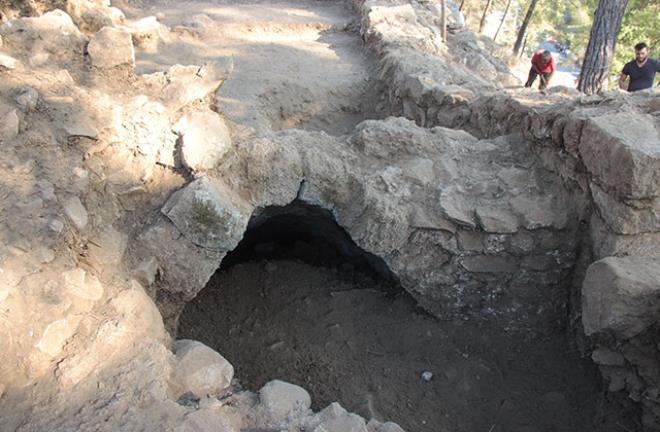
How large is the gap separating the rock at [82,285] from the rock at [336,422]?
4.39 feet

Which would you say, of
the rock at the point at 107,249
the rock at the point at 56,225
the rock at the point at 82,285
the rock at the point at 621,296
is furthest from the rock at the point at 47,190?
the rock at the point at 621,296

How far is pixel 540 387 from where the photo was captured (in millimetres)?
3760

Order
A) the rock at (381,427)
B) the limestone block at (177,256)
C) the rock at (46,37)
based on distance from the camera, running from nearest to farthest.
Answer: the rock at (381,427)
the limestone block at (177,256)
the rock at (46,37)

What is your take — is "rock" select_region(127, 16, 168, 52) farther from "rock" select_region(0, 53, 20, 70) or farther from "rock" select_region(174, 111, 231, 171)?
"rock" select_region(174, 111, 231, 171)

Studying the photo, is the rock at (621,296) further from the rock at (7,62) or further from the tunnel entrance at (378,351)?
the rock at (7,62)

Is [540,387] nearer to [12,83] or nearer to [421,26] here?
[12,83]

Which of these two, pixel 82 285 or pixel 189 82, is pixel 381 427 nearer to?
pixel 82 285

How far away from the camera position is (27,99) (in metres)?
3.26

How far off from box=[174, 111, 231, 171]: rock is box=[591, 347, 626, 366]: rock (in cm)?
265

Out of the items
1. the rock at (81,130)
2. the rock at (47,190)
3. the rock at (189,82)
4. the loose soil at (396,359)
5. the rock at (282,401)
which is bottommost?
the loose soil at (396,359)

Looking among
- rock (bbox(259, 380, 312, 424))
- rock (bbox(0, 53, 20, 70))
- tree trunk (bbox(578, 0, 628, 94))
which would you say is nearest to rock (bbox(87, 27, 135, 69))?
rock (bbox(0, 53, 20, 70))

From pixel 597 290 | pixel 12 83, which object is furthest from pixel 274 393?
pixel 12 83

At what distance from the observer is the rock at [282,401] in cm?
256

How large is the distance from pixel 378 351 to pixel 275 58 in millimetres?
4195
